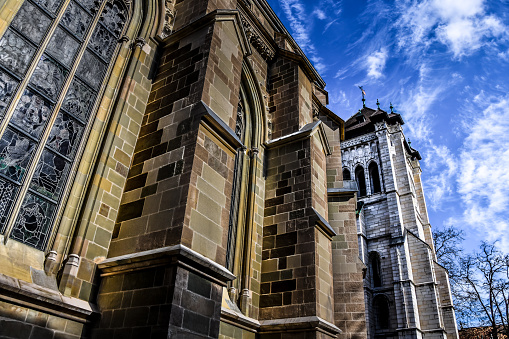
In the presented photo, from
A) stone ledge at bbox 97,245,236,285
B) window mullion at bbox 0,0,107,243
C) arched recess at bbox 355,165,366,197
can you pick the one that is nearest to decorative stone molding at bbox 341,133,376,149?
arched recess at bbox 355,165,366,197

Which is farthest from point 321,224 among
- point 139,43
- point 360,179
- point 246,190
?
point 360,179

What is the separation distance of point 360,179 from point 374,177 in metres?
1.46

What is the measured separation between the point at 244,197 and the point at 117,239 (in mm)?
3581

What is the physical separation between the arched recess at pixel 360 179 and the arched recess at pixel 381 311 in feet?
33.2

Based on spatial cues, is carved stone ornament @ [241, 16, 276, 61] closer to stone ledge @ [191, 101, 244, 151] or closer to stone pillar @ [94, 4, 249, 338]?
stone pillar @ [94, 4, 249, 338]

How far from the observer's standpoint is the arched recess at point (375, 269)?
95.4 ft

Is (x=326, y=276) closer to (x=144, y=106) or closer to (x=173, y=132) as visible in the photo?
(x=173, y=132)

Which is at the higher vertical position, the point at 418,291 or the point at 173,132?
the point at 418,291

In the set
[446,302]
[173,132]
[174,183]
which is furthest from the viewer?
[446,302]

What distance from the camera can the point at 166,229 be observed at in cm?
484

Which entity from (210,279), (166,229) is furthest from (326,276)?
(166,229)

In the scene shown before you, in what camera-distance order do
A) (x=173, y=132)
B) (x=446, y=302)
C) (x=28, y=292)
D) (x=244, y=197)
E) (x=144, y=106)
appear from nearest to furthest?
(x=28, y=292), (x=173, y=132), (x=144, y=106), (x=244, y=197), (x=446, y=302)

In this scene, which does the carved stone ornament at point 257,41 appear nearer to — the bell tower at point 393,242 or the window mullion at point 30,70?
the window mullion at point 30,70

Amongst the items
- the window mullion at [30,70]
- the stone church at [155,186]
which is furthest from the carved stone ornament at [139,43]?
the window mullion at [30,70]
